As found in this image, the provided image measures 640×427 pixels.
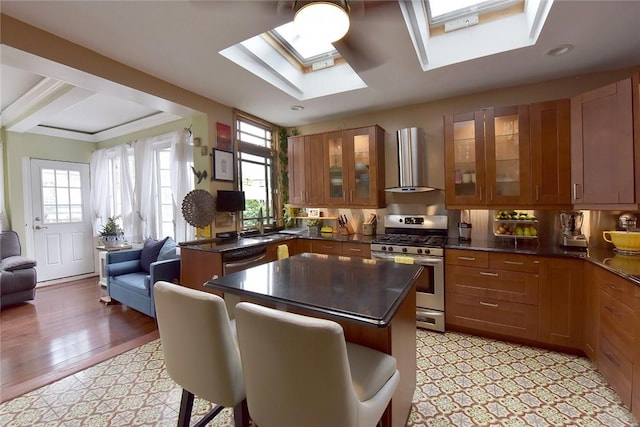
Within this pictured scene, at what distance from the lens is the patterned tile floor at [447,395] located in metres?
1.77

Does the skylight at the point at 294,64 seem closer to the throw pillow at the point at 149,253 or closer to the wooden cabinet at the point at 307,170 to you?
the wooden cabinet at the point at 307,170

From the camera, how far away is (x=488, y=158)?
295 centimetres

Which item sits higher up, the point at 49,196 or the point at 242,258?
the point at 49,196

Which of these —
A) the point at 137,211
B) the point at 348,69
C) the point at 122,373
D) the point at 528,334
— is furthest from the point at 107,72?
the point at 528,334

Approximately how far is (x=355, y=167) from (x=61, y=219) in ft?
17.7

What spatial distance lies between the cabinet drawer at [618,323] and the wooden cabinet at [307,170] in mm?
2909

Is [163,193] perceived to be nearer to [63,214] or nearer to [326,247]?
[63,214]

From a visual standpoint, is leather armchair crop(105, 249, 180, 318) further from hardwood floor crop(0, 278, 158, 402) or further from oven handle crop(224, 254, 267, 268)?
oven handle crop(224, 254, 267, 268)

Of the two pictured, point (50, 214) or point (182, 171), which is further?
point (50, 214)

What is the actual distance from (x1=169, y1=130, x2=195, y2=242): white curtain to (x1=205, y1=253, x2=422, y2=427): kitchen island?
2715 millimetres

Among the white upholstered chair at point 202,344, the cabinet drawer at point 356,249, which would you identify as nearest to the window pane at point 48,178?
the cabinet drawer at point 356,249

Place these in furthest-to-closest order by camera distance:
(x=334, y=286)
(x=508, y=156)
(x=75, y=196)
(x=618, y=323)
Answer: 1. (x=75, y=196)
2. (x=508, y=156)
3. (x=618, y=323)
4. (x=334, y=286)

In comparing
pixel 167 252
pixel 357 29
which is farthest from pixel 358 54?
pixel 167 252

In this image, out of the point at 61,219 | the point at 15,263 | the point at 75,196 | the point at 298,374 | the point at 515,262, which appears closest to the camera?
the point at 298,374
